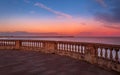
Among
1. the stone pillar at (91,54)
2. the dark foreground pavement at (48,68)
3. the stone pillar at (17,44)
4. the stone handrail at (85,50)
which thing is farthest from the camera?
the stone pillar at (17,44)

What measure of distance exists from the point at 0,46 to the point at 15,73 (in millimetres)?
9331

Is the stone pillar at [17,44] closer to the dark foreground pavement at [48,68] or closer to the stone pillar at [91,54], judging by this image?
the dark foreground pavement at [48,68]

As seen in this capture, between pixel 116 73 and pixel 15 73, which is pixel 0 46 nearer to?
pixel 15 73

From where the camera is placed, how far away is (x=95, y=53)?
287 inches

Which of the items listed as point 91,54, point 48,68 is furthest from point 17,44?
point 91,54

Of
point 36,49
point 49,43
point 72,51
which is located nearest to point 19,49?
point 36,49

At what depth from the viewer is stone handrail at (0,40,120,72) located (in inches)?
245

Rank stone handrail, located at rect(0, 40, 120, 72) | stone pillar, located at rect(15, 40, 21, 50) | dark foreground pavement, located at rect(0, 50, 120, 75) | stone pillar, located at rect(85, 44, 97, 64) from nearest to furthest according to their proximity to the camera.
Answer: dark foreground pavement, located at rect(0, 50, 120, 75) < stone handrail, located at rect(0, 40, 120, 72) < stone pillar, located at rect(85, 44, 97, 64) < stone pillar, located at rect(15, 40, 21, 50)

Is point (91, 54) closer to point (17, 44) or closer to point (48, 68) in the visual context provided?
point (48, 68)

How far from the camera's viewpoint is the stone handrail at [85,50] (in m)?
6.22

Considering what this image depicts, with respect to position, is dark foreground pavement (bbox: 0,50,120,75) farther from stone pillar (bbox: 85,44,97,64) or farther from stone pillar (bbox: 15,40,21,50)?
stone pillar (bbox: 15,40,21,50)

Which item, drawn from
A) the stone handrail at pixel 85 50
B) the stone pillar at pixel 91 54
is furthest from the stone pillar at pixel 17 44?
the stone pillar at pixel 91 54

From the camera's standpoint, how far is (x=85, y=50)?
805cm

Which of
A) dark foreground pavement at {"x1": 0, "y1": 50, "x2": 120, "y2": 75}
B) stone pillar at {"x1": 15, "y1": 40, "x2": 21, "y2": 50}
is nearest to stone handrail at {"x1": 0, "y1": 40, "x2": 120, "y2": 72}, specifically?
stone pillar at {"x1": 15, "y1": 40, "x2": 21, "y2": 50}
